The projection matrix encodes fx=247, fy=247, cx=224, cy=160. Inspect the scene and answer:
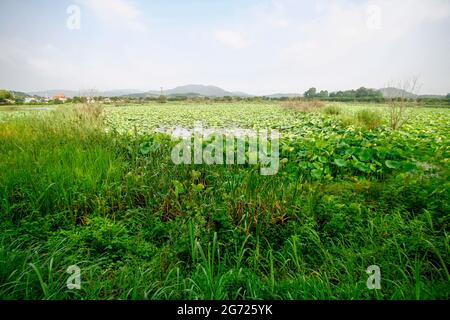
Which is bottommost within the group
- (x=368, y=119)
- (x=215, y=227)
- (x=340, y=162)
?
(x=215, y=227)

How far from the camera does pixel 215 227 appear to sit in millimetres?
2389

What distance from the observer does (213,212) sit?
254 cm

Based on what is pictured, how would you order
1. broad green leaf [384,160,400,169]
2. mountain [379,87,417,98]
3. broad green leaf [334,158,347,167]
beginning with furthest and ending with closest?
mountain [379,87,417,98] < broad green leaf [334,158,347,167] < broad green leaf [384,160,400,169]

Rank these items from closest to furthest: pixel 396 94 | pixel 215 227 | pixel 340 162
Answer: pixel 215 227
pixel 340 162
pixel 396 94

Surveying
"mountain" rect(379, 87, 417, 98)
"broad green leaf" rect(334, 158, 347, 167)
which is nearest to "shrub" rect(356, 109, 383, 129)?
"mountain" rect(379, 87, 417, 98)

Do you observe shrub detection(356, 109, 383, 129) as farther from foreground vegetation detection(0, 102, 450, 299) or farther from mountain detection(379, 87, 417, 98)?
foreground vegetation detection(0, 102, 450, 299)

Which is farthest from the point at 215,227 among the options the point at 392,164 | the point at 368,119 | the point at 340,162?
the point at 368,119

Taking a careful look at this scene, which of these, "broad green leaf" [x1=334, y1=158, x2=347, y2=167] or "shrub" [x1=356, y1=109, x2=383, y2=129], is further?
"shrub" [x1=356, y1=109, x2=383, y2=129]

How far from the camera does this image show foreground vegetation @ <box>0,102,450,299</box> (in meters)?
1.61

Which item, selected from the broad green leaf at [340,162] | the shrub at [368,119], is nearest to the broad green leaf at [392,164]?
the broad green leaf at [340,162]

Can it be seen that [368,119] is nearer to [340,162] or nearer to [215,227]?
[340,162]

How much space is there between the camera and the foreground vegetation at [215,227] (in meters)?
1.61
